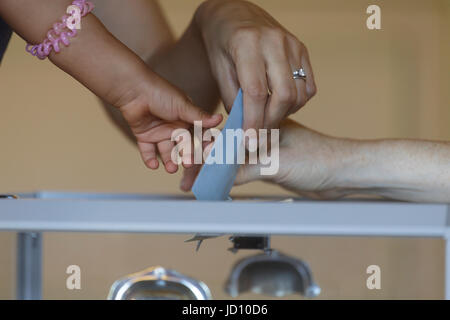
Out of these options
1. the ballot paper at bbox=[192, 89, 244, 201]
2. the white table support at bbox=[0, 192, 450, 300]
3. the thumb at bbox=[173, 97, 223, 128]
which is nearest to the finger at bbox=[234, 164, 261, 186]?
the thumb at bbox=[173, 97, 223, 128]

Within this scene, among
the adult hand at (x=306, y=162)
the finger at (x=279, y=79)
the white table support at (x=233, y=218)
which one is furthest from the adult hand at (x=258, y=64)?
the white table support at (x=233, y=218)

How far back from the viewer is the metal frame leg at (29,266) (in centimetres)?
73

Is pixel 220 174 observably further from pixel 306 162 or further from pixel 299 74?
pixel 306 162

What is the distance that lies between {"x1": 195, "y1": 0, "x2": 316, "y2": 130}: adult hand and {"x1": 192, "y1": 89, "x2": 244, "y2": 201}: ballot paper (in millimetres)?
73

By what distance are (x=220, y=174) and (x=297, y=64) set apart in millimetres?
263

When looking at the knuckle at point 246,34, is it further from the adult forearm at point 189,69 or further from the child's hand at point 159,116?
the adult forearm at point 189,69

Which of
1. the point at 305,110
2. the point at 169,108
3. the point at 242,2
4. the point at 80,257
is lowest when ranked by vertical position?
the point at 80,257

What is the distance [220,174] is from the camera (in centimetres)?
46

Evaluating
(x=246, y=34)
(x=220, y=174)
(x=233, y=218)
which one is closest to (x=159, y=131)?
(x=246, y=34)

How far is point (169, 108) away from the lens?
625mm

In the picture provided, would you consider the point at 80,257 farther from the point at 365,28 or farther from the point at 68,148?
the point at 365,28

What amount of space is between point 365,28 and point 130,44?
6.02 feet

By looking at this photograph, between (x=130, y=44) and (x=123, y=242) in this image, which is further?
(x=123, y=242)

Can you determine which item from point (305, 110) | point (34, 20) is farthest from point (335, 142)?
point (305, 110)
